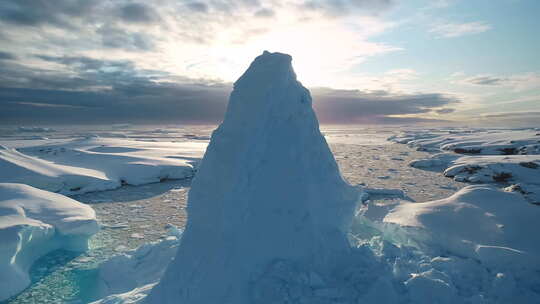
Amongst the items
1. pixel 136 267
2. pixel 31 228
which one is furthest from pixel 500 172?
pixel 31 228

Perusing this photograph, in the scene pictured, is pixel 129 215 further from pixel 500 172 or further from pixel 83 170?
pixel 500 172

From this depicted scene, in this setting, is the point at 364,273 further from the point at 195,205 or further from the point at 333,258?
the point at 195,205

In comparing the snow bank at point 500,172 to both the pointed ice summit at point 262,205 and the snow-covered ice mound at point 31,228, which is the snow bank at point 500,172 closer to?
the pointed ice summit at point 262,205

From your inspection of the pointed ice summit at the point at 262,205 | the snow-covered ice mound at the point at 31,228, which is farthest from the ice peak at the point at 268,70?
the snow-covered ice mound at the point at 31,228

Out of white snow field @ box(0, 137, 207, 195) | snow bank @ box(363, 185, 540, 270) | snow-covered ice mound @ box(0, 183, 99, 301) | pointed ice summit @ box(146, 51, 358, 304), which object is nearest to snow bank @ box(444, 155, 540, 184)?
snow bank @ box(363, 185, 540, 270)

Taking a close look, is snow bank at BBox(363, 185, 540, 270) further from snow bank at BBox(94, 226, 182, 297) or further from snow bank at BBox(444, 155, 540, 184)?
snow bank at BBox(444, 155, 540, 184)

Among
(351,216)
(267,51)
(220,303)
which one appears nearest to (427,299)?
(351,216)
